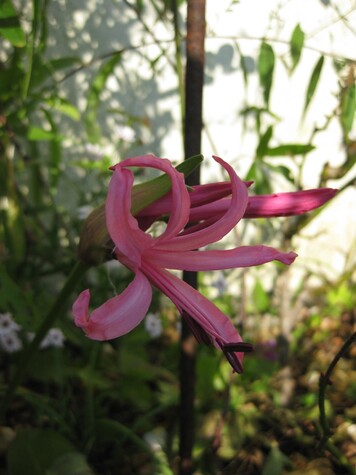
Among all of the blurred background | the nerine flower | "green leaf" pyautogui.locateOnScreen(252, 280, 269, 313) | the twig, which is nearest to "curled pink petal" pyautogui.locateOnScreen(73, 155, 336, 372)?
the nerine flower

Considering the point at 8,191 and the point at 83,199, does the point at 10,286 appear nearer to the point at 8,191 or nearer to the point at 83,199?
the point at 8,191

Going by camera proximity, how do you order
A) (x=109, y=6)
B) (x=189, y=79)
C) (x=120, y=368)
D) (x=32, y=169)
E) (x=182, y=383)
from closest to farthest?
(x=189, y=79), (x=182, y=383), (x=120, y=368), (x=32, y=169), (x=109, y=6)

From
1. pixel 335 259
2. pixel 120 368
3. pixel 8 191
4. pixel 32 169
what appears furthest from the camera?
pixel 335 259

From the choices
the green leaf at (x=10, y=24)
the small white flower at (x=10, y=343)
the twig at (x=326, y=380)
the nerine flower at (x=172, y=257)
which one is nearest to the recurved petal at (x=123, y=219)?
the nerine flower at (x=172, y=257)

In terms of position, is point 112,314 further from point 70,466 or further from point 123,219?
point 70,466

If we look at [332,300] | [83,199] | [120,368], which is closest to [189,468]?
[120,368]

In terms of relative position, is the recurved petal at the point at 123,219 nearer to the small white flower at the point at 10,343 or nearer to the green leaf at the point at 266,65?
the green leaf at the point at 266,65

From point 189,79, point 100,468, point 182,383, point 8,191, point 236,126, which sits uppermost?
point 236,126
